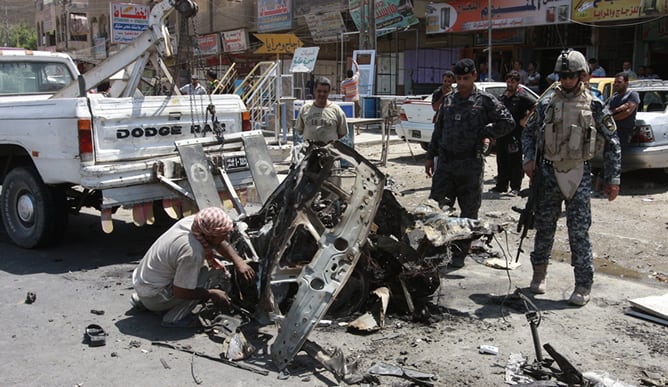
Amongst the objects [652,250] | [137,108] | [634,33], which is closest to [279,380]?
[137,108]

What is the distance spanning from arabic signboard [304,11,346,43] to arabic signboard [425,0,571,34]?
13.2 ft

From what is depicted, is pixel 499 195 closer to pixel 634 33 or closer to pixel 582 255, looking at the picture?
pixel 582 255

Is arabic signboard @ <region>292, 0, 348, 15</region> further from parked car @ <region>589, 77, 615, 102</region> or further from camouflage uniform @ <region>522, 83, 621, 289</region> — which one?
camouflage uniform @ <region>522, 83, 621, 289</region>

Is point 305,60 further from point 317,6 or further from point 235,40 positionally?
point 235,40

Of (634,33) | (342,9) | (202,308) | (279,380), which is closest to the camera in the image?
(279,380)

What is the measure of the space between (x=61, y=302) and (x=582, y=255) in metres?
4.46

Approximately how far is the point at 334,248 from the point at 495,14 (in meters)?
15.2

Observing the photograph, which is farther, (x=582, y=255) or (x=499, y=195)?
(x=499, y=195)

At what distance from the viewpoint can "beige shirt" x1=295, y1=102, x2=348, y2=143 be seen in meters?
7.00

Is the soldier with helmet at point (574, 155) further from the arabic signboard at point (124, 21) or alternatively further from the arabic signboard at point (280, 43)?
the arabic signboard at point (124, 21)

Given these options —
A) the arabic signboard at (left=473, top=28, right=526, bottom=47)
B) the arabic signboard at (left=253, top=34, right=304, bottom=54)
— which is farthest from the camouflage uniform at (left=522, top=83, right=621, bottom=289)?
the arabic signboard at (left=253, top=34, right=304, bottom=54)

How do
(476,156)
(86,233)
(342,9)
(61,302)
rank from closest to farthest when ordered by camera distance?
(61,302) → (476,156) → (86,233) → (342,9)

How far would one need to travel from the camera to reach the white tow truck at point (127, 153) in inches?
242

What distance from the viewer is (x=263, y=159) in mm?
6961
